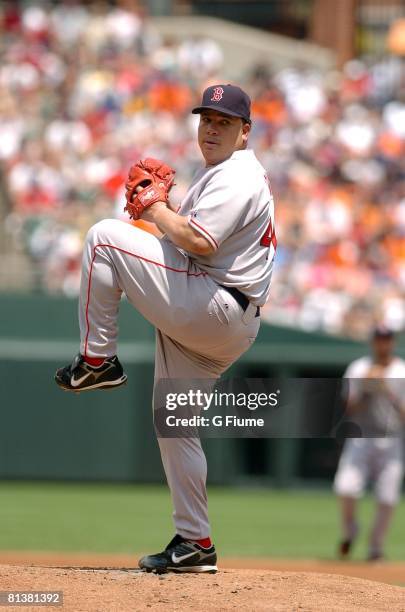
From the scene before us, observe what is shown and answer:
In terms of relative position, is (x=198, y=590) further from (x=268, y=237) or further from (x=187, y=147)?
(x=187, y=147)

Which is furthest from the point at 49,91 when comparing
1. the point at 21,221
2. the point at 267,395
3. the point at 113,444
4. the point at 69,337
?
the point at 267,395

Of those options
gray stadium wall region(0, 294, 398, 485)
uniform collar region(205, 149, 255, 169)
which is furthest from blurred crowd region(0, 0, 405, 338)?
uniform collar region(205, 149, 255, 169)

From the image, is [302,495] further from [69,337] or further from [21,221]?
[21,221]

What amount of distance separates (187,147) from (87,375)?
9.75m

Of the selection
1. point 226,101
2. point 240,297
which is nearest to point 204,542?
point 240,297

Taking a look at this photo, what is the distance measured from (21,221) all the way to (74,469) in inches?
110

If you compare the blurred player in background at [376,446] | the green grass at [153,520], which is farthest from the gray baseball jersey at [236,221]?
the green grass at [153,520]

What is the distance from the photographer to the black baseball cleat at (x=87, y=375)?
5.17 metres

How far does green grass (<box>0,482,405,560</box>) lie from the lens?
9594 mm

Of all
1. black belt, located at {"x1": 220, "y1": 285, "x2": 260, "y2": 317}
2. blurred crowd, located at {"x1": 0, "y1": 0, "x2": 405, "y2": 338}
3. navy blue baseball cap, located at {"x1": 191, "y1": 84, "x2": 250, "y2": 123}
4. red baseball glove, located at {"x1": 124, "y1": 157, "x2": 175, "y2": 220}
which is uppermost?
blurred crowd, located at {"x1": 0, "y1": 0, "x2": 405, "y2": 338}

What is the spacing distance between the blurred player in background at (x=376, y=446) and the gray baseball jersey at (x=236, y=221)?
407cm

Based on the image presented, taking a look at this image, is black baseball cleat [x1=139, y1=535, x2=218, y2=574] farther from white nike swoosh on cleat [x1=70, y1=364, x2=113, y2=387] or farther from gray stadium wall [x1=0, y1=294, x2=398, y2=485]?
gray stadium wall [x1=0, y1=294, x2=398, y2=485]

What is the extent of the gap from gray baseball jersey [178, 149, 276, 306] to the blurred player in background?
13.3ft

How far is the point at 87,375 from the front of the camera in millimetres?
5172
